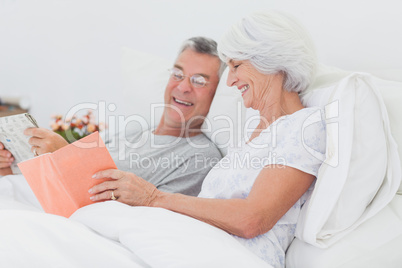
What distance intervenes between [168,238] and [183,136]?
867 millimetres

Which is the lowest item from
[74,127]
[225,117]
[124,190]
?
[74,127]

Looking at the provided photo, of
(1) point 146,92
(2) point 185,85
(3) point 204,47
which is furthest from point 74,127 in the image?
(3) point 204,47

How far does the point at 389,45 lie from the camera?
1409 millimetres

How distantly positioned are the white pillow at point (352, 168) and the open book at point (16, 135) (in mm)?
933

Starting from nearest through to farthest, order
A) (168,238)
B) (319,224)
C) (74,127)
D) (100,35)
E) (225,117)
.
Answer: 1. (168,238)
2. (319,224)
3. (225,117)
4. (74,127)
5. (100,35)

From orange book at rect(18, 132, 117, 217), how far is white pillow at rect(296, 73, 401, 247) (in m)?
0.59

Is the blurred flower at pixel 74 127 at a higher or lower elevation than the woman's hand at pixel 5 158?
lower

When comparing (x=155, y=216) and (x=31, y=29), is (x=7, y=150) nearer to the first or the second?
(x=155, y=216)

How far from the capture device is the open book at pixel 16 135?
1.36 m

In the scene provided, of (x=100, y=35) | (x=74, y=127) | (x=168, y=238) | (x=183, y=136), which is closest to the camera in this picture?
(x=168, y=238)

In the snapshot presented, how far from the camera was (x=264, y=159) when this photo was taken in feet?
3.90

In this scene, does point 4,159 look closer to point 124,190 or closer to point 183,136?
point 124,190

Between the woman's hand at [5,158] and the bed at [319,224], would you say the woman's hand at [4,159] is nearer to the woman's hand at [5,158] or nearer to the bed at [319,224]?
the woman's hand at [5,158]

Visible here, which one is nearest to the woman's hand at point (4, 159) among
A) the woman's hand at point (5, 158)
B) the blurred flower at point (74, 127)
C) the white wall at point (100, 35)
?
the woman's hand at point (5, 158)
